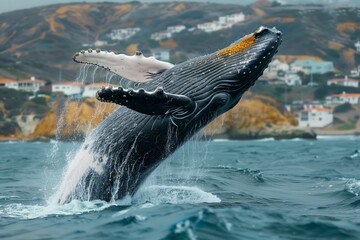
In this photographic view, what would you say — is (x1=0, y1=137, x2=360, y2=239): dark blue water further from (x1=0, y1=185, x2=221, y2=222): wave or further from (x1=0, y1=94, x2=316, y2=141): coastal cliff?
(x1=0, y1=94, x2=316, y2=141): coastal cliff

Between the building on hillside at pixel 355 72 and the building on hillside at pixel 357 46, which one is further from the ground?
the building on hillside at pixel 357 46

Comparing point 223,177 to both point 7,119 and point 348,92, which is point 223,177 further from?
point 348,92

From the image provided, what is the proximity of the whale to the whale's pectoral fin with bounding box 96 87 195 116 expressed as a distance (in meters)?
0.03

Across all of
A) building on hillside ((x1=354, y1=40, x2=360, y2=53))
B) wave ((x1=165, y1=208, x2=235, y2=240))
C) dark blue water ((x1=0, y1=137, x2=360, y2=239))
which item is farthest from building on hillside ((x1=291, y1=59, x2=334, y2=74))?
wave ((x1=165, y1=208, x2=235, y2=240))

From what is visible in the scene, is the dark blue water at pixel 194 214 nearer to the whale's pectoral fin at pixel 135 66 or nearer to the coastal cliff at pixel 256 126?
the whale's pectoral fin at pixel 135 66

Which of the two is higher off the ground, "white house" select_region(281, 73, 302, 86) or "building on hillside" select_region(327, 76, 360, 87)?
"white house" select_region(281, 73, 302, 86)

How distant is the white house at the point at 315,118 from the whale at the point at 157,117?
127 metres

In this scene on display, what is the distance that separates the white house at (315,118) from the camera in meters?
136

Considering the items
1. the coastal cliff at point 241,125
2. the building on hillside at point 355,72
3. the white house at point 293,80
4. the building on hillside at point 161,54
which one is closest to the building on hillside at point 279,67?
the white house at point 293,80

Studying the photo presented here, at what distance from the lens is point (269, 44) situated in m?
9.12

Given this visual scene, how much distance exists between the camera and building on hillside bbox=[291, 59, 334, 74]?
178 meters

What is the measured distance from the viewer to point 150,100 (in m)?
8.09

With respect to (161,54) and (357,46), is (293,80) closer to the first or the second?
(161,54)

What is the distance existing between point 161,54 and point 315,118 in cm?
5408
